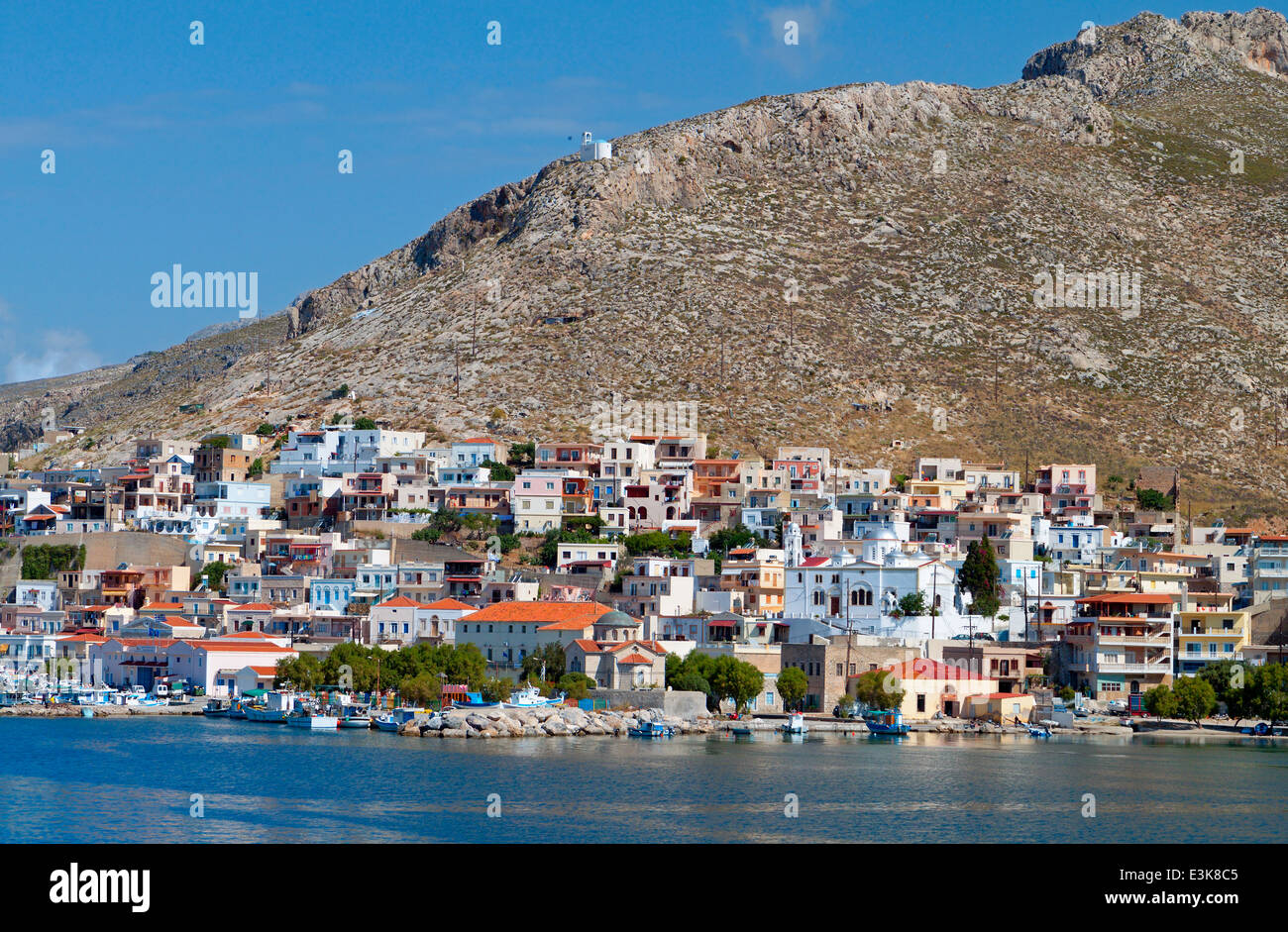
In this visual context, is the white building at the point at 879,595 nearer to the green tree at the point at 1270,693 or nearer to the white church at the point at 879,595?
the white church at the point at 879,595

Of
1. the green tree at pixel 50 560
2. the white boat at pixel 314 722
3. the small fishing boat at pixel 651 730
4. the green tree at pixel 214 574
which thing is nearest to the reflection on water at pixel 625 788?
the white boat at pixel 314 722

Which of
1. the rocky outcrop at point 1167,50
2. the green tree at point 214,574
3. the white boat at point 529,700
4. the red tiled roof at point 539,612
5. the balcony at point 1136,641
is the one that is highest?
the rocky outcrop at point 1167,50

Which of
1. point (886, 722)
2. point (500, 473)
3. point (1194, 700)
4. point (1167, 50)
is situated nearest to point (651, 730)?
point (886, 722)

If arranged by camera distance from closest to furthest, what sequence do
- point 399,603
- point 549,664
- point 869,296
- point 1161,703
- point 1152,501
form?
point 1161,703 → point 549,664 → point 399,603 → point 1152,501 → point 869,296

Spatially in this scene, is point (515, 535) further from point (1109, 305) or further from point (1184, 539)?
point (1109, 305)

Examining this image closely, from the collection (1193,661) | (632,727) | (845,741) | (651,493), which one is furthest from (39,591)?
(1193,661)

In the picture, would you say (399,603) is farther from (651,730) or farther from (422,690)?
(651,730)

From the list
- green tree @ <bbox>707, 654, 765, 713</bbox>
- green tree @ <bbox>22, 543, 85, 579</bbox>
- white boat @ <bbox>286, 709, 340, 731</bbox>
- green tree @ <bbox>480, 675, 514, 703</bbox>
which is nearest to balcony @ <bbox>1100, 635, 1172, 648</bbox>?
green tree @ <bbox>707, 654, 765, 713</bbox>
